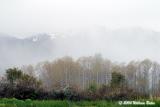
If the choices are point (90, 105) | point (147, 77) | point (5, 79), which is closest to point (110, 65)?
point (147, 77)

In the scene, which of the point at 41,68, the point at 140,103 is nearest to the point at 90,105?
the point at 140,103

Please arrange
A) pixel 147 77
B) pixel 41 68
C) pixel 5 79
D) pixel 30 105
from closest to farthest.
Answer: pixel 30 105 < pixel 5 79 < pixel 147 77 < pixel 41 68

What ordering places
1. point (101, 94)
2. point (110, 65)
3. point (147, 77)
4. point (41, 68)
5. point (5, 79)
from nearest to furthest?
1. point (101, 94)
2. point (5, 79)
3. point (147, 77)
4. point (41, 68)
5. point (110, 65)

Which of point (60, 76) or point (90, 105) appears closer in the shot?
point (90, 105)

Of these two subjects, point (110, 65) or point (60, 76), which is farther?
point (110, 65)

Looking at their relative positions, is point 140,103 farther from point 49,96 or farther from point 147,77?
point 147,77

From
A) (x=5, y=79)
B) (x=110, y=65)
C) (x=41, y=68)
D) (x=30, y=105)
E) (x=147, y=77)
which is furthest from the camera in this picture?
(x=110, y=65)

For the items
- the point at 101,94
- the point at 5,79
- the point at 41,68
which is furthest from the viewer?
the point at 41,68

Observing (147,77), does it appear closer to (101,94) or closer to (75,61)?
(75,61)

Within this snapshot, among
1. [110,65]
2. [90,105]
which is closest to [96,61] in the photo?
[110,65]

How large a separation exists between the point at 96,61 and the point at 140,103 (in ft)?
241

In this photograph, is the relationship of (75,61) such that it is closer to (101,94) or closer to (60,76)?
(60,76)

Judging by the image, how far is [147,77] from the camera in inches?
2928

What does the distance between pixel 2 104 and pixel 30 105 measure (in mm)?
1031
